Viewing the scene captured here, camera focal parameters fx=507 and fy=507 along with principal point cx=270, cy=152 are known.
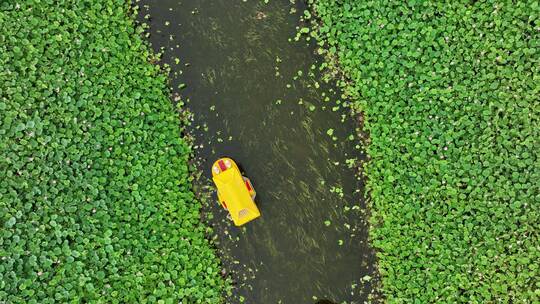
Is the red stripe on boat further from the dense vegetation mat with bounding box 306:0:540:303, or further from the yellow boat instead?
the dense vegetation mat with bounding box 306:0:540:303

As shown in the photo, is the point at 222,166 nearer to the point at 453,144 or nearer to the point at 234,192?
the point at 234,192

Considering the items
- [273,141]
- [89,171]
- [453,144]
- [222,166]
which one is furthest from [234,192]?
[453,144]

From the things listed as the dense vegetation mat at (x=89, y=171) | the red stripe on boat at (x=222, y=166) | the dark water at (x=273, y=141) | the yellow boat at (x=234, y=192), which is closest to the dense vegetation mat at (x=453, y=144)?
the dark water at (x=273, y=141)

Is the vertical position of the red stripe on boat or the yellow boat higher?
the red stripe on boat

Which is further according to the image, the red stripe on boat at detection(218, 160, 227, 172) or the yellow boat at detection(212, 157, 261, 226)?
the red stripe on boat at detection(218, 160, 227, 172)

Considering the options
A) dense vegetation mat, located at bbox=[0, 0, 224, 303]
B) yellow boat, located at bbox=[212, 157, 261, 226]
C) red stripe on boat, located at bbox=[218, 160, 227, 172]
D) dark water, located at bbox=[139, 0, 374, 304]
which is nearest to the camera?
dense vegetation mat, located at bbox=[0, 0, 224, 303]

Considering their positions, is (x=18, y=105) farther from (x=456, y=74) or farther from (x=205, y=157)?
(x=456, y=74)

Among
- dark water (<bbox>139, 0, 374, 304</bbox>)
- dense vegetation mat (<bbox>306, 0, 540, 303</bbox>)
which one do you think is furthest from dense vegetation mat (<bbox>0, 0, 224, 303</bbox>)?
dense vegetation mat (<bbox>306, 0, 540, 303</bbox>)
